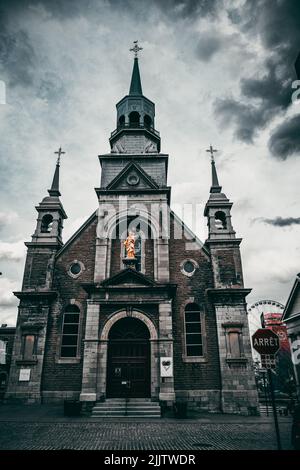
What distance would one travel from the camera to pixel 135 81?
3095 cm

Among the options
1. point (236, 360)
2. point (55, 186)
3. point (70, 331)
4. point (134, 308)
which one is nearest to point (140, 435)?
point (134, 308)

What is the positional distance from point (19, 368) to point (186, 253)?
12.1m

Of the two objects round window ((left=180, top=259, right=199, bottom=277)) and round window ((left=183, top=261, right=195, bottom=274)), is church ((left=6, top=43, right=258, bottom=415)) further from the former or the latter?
round window ((left=183, top=261, right=195, bottom=274))

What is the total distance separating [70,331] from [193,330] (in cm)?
743

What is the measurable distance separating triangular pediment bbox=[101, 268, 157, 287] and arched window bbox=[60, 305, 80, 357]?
319cm

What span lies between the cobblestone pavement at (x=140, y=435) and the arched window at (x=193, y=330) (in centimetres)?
508

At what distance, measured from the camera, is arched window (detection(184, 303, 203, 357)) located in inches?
725

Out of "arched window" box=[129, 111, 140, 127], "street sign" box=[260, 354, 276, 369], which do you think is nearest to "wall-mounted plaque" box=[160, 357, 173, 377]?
"street sign" box=[260, 354, 276, 369]

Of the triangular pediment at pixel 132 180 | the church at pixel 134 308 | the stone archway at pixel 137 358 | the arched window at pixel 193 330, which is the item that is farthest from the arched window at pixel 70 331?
the triangular pediment at pixel 132 180

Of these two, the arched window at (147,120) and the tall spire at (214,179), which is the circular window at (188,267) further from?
the arched window at (147,120)

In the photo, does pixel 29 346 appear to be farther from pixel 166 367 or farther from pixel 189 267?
pixel 189 267
